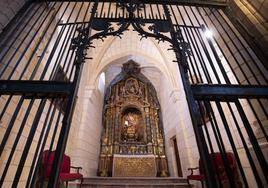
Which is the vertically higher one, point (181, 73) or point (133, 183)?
point (181, 73)

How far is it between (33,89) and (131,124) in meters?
7.22

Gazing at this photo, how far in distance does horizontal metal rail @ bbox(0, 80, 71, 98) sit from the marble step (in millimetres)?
3722

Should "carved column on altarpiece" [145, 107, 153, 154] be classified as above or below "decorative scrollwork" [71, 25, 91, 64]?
above

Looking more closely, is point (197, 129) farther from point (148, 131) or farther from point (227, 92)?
point (148, 131)

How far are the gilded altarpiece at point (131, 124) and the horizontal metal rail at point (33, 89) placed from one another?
18.2ft

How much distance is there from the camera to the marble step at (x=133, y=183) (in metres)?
4.32

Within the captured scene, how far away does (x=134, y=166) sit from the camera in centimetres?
630

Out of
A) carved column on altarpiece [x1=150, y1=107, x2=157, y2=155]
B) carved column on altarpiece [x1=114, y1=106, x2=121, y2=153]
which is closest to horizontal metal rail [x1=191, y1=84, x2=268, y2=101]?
carved column on altarpiece [x1=150, y1=107, x2=157, y2=155]

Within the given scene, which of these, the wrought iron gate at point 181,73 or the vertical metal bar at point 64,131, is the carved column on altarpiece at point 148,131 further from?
the vertical metal bar at point 64,131

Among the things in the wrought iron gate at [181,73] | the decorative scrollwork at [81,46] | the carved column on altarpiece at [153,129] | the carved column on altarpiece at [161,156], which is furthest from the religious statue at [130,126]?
the decorative scrollwork at [81,46]

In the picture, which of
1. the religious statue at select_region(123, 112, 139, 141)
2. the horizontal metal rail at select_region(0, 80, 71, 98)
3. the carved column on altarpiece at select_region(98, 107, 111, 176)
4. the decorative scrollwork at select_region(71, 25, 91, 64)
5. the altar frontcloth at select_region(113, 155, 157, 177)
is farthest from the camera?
the religious statue at select_region(123, 112, 139, 141)

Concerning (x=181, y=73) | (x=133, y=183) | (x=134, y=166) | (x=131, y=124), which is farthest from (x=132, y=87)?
(x=181, y=73)

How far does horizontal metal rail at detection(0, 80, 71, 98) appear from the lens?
1.52 m

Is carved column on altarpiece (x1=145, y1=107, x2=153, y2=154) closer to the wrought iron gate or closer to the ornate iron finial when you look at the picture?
the wrought iron gate
